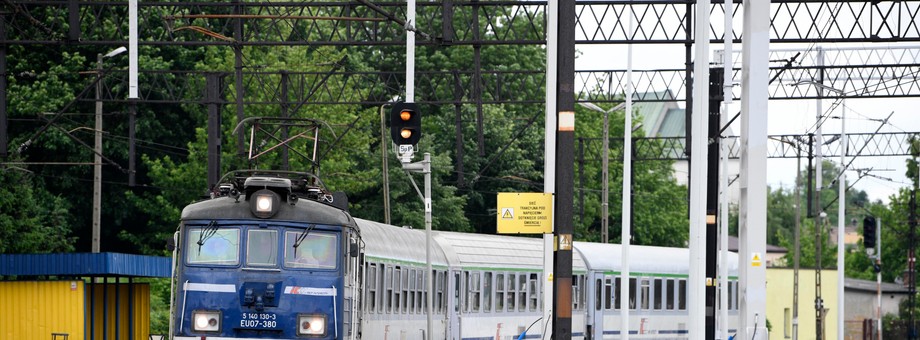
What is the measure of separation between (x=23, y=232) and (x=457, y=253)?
18.3 m

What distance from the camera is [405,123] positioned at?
2256 cm

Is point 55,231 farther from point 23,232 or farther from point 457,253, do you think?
point 457,253

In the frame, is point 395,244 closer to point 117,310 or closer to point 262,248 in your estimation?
point 262,248

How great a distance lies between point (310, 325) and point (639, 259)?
23.2m

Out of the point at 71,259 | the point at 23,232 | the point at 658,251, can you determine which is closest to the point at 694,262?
the point at 71,259

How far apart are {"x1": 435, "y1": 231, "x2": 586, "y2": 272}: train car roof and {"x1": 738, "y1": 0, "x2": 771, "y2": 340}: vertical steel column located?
12446 mm

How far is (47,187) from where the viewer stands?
60281 millimetres

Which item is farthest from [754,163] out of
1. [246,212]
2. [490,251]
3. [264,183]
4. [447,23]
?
[490,251]

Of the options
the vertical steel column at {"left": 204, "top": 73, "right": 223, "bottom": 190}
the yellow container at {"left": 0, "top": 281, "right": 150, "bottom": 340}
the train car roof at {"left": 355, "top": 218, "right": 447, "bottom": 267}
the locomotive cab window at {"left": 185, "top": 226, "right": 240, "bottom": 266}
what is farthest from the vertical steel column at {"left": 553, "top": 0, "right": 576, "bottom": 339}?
the vertical steel column at {"left": 204, "top": 73, "right": 223, "bottom": 190}

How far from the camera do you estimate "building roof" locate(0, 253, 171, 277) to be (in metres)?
32.0

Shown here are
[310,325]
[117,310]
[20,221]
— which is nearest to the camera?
[310,325]

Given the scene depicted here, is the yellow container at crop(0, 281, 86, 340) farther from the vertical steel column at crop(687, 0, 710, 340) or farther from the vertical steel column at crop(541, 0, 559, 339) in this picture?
the vertical steel column at crop(687, 0, 710, 340)

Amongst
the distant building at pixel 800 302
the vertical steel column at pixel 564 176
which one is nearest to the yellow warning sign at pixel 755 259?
the vertical steel column at pixel 564 176

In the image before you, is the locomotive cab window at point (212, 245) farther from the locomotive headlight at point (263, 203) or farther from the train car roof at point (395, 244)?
the train car roof at point (395, 244)
